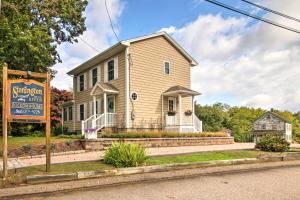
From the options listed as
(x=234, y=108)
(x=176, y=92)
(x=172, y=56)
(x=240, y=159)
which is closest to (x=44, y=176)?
(x=240, y=159)

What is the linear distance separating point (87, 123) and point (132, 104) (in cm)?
332

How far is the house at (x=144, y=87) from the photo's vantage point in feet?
65.9

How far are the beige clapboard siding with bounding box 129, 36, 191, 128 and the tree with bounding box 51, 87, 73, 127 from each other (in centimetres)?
1341

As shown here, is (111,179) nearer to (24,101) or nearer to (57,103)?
(24,101)

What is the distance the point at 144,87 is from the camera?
2073 centimetres

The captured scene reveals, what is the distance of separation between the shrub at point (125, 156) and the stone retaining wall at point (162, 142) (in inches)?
204

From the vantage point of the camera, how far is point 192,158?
11.3 meters

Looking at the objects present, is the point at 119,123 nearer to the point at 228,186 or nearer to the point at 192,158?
the point at 192,158

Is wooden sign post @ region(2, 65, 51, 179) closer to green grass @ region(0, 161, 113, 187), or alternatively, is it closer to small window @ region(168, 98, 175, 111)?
green grass @ region(0, 161, 113, 187)

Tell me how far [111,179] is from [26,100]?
312cm

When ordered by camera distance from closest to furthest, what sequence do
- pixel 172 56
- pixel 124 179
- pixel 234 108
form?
pixel 124 179, pixel 172 56, pixel 234 108

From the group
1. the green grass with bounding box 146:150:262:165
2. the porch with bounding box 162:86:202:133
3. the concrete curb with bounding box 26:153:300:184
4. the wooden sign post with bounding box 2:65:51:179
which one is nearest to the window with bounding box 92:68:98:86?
the porch with bounding box 162:86:202:133

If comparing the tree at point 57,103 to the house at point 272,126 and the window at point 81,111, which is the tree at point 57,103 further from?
the house at point 272,126

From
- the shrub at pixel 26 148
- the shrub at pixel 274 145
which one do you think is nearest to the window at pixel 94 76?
the shrub at pixel 26 148
